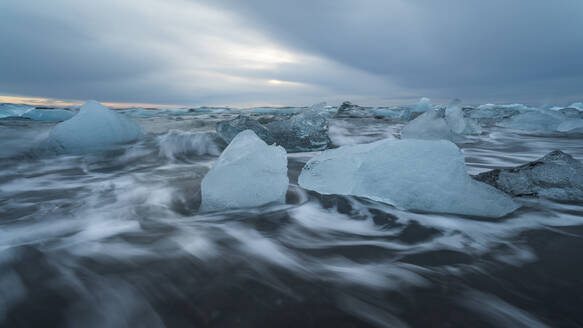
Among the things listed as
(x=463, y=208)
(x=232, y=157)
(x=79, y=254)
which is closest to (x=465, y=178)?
(x=463, y=208)

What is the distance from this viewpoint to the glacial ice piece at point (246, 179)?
1.62 metres

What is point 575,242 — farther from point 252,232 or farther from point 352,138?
point 352,138

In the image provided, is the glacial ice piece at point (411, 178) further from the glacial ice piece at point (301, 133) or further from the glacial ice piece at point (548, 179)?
the glacial ice piece at point (301, 133)

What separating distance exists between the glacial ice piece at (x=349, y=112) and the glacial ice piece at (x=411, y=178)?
30.0 ft

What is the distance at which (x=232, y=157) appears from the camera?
1711 millimetres

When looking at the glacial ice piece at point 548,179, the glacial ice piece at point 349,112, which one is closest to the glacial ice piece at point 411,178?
the glacial ice piece at point 548,179

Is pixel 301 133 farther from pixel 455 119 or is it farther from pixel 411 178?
pixel 455 119

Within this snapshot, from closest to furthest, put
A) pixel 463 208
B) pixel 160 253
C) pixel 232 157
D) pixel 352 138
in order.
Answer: pixel 160 253 < pixel 463 208 < pixel 232 157 < pixel 352 138

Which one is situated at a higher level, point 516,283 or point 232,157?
point 232,157

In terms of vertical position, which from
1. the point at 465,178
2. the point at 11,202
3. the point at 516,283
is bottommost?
the point at 11,202

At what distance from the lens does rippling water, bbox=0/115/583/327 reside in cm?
82

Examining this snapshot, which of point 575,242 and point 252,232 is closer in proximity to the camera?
point 575,242

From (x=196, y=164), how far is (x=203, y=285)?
224 centimetres

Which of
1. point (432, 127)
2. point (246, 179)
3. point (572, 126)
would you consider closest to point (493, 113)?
point (572, 126)
